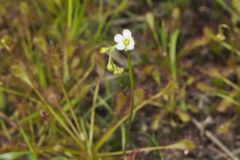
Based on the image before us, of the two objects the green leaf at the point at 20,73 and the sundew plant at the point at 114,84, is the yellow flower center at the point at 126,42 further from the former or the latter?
the green leaf at the point at 20,73

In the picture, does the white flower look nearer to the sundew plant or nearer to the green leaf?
the sundew plant

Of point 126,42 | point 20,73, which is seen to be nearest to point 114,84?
point 20,73

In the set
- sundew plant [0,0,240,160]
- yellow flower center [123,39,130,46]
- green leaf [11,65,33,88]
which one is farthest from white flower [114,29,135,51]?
green leaf [11,65,33,88]

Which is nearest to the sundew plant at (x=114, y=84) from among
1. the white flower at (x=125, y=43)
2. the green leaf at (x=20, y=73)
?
the green leaf at (x=20, y=73)

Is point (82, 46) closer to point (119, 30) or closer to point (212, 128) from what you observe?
point (119, 30)

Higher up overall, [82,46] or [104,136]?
[82,46]

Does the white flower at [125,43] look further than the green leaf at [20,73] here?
No

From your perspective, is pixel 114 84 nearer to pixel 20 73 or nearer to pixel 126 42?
pixel 20 73

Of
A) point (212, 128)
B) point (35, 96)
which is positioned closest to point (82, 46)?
point (35, 96)
